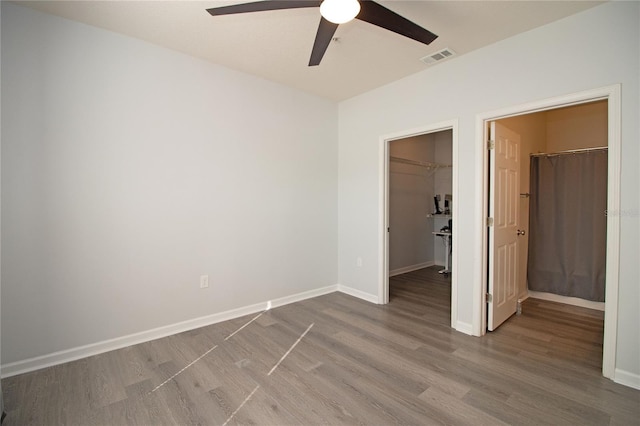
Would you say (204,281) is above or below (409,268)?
above

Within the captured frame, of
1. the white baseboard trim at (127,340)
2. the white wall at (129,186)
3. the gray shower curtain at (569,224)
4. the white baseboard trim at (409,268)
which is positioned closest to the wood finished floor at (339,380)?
the white baseboard trim at (127,340)

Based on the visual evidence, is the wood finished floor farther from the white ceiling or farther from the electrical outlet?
the white ceiling

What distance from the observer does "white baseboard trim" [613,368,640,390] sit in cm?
204

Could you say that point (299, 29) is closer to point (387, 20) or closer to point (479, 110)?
point (387, 20)

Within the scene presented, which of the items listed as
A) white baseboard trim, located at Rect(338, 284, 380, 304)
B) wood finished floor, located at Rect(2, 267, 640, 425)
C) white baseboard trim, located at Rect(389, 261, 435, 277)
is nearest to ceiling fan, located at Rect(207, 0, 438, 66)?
wood finished floor, located at Rect(2, 267, 640, 425)

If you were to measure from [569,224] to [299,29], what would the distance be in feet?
12.9

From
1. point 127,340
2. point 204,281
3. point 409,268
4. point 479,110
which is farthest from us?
point 409,268

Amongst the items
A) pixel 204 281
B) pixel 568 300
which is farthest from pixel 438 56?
pixel 568 300

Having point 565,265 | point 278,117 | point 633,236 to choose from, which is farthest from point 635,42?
point 278,117

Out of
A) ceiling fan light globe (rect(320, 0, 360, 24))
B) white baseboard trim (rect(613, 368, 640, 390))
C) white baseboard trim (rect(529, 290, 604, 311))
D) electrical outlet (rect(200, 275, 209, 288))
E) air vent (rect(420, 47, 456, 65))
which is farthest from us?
white baseboard trim (rect(529, 290, 604, 311))

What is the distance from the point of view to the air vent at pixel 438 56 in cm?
284

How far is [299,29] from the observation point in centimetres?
248

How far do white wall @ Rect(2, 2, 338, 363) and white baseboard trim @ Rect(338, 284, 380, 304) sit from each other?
903 mm

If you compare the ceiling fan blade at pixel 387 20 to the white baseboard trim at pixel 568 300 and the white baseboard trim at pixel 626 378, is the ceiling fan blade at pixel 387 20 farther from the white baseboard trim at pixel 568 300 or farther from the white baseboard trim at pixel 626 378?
the white baseboard trim at pixel 568 300
